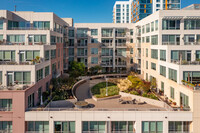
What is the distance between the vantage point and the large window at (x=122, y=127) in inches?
948

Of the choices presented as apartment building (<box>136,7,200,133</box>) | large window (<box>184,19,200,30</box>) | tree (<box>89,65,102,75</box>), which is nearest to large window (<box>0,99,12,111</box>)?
apartment building (<box>136,7,200,133</box>)

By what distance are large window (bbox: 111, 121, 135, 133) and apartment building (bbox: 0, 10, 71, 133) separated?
36.0ft

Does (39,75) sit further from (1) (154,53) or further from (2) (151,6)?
(2) (151,6)

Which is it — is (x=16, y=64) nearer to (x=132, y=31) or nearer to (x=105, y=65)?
(x=105, y=65)

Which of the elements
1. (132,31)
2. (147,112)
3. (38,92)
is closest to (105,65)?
(132,31)

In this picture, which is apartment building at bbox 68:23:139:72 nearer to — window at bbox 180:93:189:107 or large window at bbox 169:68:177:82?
large window at bbox 169:68:177:82

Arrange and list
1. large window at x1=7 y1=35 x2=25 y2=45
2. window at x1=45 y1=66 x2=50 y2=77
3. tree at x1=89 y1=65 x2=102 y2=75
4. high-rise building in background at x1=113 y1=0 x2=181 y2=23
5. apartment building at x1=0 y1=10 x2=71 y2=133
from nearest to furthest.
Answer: apartment building at x1=0 y1=10 x2=71 y2=133
window at x1=45 y1=66 x2=50 y2=77
large window at x1=7 y1=35 x2=25 y2=45
tree at x1=89 y1=65 x2=102 y2=75
high-rise building in background at x1=113 y1=0 x2=181 y2=23

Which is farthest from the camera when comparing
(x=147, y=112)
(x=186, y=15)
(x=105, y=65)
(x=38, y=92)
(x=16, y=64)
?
(x=105, y=65)

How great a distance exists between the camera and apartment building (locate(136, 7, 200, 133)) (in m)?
26.5

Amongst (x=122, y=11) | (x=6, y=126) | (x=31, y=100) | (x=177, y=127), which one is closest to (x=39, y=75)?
(x=31, y=100)

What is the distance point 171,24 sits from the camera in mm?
36500

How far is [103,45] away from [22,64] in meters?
33.2

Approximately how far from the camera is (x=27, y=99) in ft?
78.7

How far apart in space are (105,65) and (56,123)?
1336 inches
